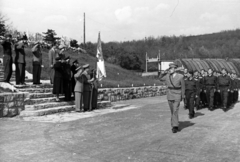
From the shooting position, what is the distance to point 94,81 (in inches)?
481

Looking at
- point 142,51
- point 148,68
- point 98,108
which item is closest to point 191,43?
point 142,51

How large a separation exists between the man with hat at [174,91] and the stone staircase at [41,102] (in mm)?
4401

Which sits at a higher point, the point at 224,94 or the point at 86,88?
the point at 86,88

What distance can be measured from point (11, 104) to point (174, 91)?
5.21 meters

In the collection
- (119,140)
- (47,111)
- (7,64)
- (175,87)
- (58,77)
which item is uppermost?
(7,64)

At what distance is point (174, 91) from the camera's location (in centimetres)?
791

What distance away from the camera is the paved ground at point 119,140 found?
553cm

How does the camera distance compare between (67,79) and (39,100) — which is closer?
(39,100)

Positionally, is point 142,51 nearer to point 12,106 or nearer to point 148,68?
point 148,68

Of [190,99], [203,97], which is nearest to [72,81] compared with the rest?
[190,99]

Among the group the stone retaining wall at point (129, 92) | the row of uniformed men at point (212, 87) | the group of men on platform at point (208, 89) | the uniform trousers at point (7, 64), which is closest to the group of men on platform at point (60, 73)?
the uniform trousers at point (7, 64)

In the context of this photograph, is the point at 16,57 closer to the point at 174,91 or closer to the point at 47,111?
the point at 47,111

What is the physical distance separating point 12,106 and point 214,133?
20.3 feet

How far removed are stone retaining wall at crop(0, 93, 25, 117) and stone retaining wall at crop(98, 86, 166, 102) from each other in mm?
4428
